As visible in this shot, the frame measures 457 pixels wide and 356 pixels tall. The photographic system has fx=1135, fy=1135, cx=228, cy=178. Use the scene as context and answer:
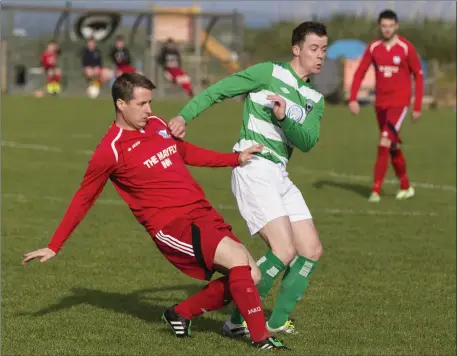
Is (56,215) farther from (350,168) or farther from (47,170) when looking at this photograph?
(350,168)

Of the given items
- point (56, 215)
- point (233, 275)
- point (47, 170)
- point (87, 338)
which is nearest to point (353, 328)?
point (233, 275)

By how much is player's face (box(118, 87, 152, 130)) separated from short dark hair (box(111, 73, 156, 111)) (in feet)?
0.09

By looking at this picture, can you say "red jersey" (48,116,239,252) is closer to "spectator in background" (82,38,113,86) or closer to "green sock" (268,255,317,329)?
"green sock" (268,255,317,329)

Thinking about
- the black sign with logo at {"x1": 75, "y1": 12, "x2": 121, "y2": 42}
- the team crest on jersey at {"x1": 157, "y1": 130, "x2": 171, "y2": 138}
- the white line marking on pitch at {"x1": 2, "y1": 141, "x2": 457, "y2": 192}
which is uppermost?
the team crest on jersey at {"x1": 157, "y1": 130, "x2": 171, "y2": 138}

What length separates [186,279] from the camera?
9797 mm

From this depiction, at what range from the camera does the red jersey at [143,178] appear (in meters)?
7.12

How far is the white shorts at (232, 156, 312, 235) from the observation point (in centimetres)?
758

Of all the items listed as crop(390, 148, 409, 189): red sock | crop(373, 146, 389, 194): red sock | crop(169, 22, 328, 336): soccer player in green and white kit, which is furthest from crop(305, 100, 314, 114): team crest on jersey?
crop(390, 148, 409, 189): red sock

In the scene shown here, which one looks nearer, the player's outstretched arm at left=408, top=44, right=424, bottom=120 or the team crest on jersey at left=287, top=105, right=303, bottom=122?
the team crest on jersey at left=287, top=105, right=303, bottom=122

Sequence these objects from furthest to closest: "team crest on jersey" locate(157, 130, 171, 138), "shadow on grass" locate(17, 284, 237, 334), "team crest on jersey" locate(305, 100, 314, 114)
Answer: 1. "shadow on grass" locate(17, 284, 237, 334)
2. "team crest on jersey" locate(305, 100, 314, 114)
3. "team crest on jersey" locate(157, 130, 171, 138)

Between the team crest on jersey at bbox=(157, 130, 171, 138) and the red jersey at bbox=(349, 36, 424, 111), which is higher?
the team crest on jersey at bbox=(157, 130, 171, 138)

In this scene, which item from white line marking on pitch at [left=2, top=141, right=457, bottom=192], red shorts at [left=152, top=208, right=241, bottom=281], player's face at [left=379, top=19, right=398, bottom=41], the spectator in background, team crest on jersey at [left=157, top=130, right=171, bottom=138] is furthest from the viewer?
the spectator in background

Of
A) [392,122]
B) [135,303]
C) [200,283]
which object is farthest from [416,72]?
[135,303]

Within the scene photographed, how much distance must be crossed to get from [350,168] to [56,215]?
24.4ft
